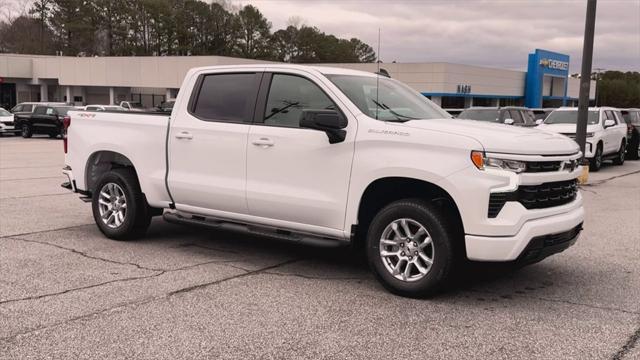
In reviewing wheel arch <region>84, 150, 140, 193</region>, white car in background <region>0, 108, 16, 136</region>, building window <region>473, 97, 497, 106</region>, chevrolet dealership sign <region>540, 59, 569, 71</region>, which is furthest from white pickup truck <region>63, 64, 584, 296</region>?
chevrolet dealership sign <region>540, 59, 569, 71</region>

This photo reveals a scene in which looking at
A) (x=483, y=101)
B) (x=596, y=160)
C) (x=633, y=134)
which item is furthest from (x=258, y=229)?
(x=483, y=101)

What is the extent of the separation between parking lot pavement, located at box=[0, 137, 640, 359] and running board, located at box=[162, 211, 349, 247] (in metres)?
0.37

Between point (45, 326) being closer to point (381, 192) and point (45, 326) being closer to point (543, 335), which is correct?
point (381, 192)

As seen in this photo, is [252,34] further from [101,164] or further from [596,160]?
[101,164]

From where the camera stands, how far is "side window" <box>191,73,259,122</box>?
6.47 metres

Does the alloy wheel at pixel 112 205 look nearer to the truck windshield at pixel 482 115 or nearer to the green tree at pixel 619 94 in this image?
the truck windshield at pixel 482 115

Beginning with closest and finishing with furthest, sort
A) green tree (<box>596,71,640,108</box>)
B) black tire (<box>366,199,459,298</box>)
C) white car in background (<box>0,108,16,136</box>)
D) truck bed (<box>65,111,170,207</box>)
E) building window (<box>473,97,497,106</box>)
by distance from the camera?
1. black tire (<box>366,199,459,298</box>)
2. truck bed (<box>65,111,170,207</box>)
3. white car in background (<box>0,108,16,136</box>)
4. building window (<box>473,97,497,106</box>)
5. green tree (<box>596,71,640,108</box>)

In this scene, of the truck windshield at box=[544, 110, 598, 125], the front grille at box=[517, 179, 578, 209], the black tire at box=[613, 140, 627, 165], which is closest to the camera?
the front grille at box=[517, 179, 578, 209]

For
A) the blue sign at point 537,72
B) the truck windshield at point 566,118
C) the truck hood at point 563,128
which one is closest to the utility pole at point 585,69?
the truck hood at point 563,128

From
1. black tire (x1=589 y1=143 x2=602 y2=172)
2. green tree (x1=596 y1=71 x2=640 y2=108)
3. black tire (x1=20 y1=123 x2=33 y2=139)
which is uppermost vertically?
green tree (x1=596 y1=71 x2=640 y2=108)

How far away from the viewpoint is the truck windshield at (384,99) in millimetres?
5887

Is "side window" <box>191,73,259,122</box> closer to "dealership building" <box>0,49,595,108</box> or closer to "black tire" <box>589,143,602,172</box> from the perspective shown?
"black tire" <box>589,143,602,172</box>

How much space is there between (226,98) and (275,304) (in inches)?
96.4

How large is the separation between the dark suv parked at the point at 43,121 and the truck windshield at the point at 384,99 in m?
28.0
